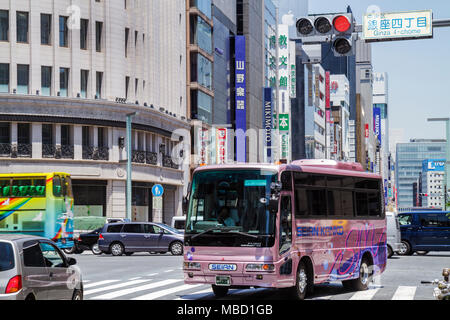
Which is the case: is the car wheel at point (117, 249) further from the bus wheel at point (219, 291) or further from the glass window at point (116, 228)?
the bus wheel at point (219, 291)

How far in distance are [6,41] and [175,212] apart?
68.5 feet

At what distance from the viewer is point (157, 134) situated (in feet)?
202

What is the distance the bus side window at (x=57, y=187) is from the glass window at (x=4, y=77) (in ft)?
57.1

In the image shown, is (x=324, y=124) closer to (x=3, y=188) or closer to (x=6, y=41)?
(x=6, y=41)

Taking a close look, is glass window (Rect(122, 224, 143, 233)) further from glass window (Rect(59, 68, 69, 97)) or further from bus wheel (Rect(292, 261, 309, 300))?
bus wheel (Rect(292, 261, 309, 300))

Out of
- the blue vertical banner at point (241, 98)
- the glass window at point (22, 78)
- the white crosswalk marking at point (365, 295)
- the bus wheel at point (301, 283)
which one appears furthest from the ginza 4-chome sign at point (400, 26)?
the blue vertical banner at point (241, 98)

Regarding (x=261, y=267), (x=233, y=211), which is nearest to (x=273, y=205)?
(x=233, y=211)

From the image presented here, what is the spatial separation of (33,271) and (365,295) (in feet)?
28.3

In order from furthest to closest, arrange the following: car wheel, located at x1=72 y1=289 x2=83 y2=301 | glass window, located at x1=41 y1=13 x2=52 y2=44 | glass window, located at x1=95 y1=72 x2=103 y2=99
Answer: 1. glass window, located at x1=95 y1=72 x2=103 y2=99
2. glass window, located at x1=41 y1=13 x2=52 y2=44
3. car wheel, located at x1=72 y1=289 x2=83 y2=301

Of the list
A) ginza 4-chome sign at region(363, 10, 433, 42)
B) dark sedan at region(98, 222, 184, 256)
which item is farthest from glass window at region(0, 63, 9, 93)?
ginza 4-chome sign at region(363, 10, 433, 42)

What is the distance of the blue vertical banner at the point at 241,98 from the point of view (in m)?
83.4

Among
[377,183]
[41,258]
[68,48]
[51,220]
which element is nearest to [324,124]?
[68,48]

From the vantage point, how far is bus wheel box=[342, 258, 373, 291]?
748 inches

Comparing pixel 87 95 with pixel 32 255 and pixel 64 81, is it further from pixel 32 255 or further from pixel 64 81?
pixel 32 255
